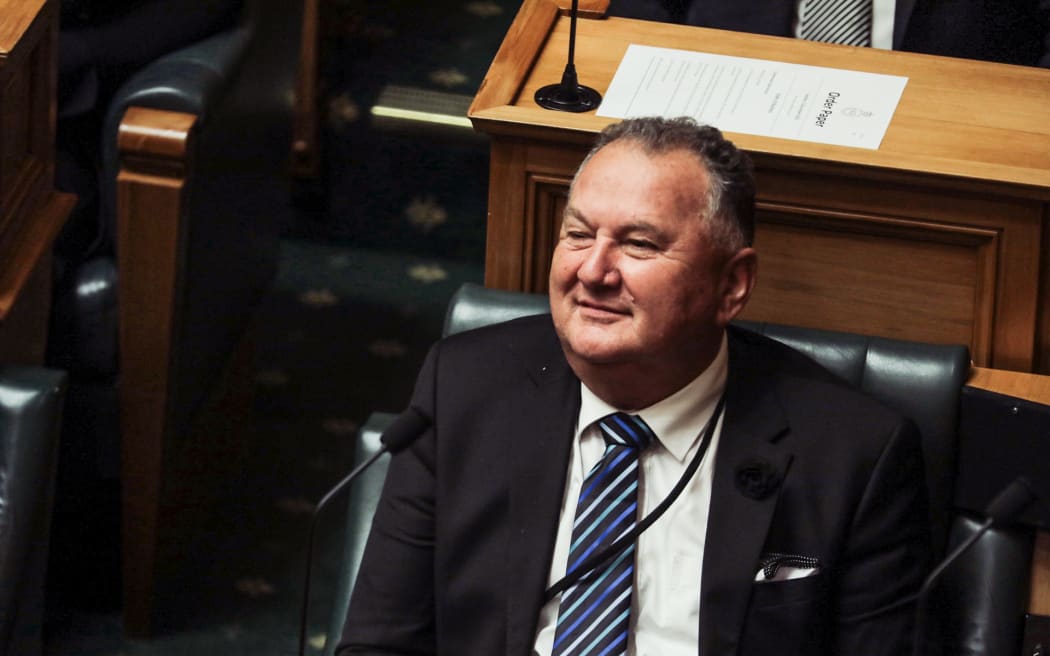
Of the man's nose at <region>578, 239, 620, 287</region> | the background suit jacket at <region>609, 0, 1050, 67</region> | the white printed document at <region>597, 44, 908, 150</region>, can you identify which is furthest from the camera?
the background suit jacket at <region>609, 0, 1050, 67</region>

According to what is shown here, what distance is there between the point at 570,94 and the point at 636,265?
0.52m

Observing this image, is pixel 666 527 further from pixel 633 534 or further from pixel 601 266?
pixel 601 266

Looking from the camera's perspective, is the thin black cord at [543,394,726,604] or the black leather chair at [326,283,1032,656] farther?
the black leather chair at [326,283,1032,656]

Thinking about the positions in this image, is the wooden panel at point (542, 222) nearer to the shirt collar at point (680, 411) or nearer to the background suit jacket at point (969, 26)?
the shirt collar at point (680, 411)

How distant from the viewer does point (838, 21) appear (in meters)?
3.02

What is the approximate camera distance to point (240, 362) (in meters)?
3.42

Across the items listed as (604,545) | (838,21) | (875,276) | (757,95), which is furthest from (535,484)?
(838,21)

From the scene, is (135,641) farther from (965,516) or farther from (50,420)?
Answer: (965,516)

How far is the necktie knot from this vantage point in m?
2.01

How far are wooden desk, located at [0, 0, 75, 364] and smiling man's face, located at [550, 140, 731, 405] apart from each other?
1074 mm

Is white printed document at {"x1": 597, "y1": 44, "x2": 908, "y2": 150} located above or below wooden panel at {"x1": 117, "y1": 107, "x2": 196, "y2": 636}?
above

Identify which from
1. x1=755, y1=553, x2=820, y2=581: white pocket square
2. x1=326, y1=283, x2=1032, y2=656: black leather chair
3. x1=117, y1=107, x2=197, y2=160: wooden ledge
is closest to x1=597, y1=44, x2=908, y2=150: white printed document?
x1=326, y1=283, x2=1032, y2=656: black leather chair

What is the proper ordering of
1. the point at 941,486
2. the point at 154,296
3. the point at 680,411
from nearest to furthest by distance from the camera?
the point at 680,411 → the point at 941,486 → the point at 154,296

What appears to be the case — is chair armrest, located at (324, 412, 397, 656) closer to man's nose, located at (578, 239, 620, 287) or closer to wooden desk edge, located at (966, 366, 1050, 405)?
man's nose, located at (578, 239, 620, 287)
